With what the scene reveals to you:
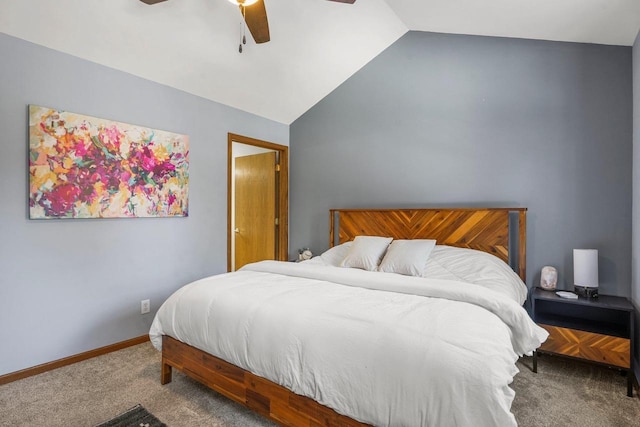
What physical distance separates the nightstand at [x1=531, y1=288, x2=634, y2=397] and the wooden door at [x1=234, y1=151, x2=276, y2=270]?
313 cm

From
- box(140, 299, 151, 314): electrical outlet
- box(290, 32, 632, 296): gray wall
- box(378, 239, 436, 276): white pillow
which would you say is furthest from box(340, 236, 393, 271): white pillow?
box(140, 299, 151, 314): electrical outlet

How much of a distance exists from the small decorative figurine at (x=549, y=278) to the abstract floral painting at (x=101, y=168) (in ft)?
11.0

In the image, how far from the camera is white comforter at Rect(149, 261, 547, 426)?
3.92 ft

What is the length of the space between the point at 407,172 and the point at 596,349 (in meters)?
2.16

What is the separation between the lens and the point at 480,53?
3182mm

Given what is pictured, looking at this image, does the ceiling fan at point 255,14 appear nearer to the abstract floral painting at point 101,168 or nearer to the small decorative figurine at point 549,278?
the abstract floral painting at point 101,168

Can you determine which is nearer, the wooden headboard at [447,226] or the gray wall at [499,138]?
the gray wall at [499,138]

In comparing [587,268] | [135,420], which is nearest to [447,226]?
[587,268]

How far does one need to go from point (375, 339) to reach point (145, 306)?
2.51 m

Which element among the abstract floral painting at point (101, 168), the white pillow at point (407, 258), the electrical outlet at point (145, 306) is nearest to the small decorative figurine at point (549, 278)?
the white pillow at point (407, 258)

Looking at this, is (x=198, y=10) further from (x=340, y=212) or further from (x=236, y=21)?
(x=340, y=212)

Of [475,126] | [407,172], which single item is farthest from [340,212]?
[475,126]

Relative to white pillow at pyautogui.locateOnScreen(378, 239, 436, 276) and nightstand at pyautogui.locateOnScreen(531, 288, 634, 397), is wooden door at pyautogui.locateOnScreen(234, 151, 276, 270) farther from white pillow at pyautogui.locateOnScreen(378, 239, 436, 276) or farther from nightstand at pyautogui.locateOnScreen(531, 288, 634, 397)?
nightstand at pyautogui.locateOnScreen(531, 288, 634, 397)

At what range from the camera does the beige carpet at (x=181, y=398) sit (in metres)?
1.88
